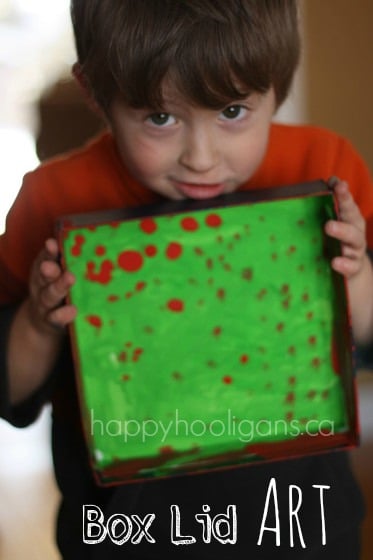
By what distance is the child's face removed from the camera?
654 mm

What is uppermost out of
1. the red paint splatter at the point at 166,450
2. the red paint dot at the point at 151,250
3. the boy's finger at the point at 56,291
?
the red paint dot at the point at 151,250

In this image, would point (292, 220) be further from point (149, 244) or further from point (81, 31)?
point (81, 31)

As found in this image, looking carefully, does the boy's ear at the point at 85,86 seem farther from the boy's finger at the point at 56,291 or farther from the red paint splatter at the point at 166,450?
the red paint splatter at the point at 166,450

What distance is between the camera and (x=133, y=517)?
719 millimetres

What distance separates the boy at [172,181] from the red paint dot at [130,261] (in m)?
0.05

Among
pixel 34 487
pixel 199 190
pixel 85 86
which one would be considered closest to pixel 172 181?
pixel 199 190

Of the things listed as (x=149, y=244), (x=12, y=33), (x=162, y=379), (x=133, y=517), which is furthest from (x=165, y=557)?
(x=12, y=33)

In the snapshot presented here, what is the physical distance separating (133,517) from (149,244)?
237 mm

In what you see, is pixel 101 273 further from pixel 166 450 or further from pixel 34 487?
pixel 34 487

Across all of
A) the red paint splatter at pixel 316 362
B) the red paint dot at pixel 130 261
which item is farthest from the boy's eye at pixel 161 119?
the red paint splatter at pixel 316 362

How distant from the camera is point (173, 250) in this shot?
0.65 m

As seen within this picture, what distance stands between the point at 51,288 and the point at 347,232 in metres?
0.23

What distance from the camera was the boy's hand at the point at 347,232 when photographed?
0.63 m

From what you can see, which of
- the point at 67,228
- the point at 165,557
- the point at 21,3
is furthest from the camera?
the point at 21,3
